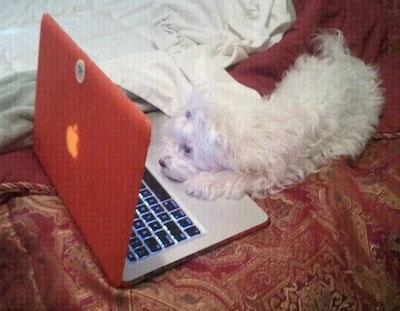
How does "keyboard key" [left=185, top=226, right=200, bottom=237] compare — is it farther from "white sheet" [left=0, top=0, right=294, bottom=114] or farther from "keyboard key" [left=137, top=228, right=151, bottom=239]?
"white sheet" [left=0, top=0, right=294, bottom=114]

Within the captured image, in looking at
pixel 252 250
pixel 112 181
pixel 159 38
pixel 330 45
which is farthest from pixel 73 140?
pixel 330 45

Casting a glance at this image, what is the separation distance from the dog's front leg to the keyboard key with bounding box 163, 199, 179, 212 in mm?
50

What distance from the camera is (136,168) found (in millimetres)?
653

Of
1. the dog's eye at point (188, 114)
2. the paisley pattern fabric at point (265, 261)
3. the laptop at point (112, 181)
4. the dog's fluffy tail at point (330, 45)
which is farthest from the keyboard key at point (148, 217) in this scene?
the dog's fluffy tail at point (330, 45)

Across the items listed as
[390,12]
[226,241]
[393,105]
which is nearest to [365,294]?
[226,241]

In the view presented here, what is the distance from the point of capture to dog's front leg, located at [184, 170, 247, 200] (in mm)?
992

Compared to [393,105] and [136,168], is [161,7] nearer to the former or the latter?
[393,105]

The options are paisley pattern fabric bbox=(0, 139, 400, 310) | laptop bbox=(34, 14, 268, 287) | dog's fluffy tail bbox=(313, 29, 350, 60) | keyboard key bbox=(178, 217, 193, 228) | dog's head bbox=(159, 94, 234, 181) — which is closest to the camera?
laptop bbox=(34, 14, 268, 287)

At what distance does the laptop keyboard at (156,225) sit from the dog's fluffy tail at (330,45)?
0.67m

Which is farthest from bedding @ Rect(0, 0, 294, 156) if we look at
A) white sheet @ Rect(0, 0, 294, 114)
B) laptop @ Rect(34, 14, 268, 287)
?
laptop @ Rect(34, 14, 268, 287)

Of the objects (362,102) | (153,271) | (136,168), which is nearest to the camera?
(136,168)

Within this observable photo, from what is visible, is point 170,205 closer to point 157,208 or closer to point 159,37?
point 157,208

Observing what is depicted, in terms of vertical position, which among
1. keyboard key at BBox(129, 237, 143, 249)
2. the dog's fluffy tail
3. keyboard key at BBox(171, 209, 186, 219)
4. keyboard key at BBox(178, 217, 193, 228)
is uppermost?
the dog's fluffy tail

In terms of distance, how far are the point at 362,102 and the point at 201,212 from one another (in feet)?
1.86
